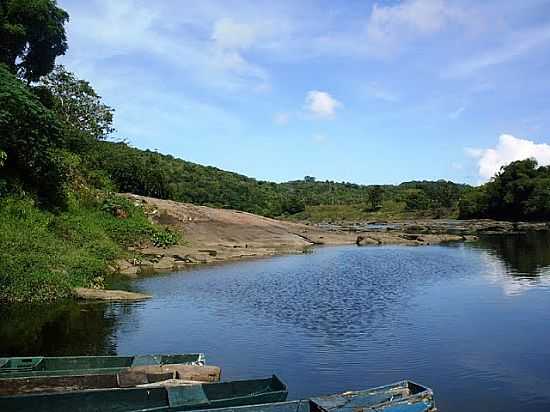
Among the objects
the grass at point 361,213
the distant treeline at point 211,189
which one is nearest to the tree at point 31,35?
the distant treeline at point 211,189

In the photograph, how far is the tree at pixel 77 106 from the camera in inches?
2345

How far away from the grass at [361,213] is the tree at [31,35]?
9808 cm

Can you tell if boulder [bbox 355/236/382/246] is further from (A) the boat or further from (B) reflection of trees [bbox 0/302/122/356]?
(A) the boat

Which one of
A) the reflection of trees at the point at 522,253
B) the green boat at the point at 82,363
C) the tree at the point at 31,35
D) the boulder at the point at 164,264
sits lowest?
the green boat at the point at 82,363

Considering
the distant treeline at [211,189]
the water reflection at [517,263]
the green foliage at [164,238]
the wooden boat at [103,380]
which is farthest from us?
the distant treeline at [211,189]

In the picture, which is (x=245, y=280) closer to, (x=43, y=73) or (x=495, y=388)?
(x=495, y=388)

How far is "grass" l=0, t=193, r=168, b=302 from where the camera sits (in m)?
27.4

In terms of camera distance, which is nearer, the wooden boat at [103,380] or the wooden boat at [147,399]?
the wooden boat at [147,399]

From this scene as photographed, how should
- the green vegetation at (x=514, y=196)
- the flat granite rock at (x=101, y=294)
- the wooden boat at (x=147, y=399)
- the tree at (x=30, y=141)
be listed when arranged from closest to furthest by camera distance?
the wooden boat at (x=147, y=399) < the flat granite rock at (x=101, y=294) < the tree at (x=30, y=141) < the green vegetation at (x=514, y=196)

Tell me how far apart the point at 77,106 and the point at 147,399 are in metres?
54.9

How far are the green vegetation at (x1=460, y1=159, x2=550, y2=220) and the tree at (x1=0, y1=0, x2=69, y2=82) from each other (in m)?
90.7

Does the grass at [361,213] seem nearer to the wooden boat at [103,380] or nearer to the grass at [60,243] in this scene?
the grass at [60,243]

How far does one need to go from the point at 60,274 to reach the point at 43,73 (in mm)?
29595

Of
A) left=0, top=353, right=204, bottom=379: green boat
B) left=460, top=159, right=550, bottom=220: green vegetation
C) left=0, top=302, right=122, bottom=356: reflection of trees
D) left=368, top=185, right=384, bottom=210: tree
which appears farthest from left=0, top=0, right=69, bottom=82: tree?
left=368, top=185, right=384, bottom=210: tree
